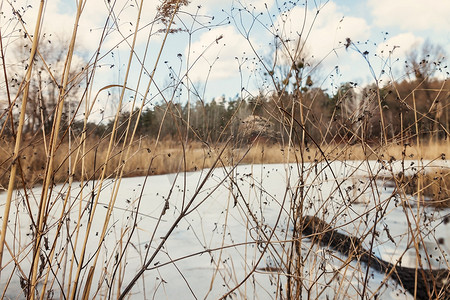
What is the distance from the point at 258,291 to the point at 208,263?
48 cm

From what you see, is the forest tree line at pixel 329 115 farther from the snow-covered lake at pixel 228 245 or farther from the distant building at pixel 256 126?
the snow-covered lake at pixel 228 245

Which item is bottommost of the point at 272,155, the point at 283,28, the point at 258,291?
the point at 258,291

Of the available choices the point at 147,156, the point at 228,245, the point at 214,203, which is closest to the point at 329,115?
the point at 228,245

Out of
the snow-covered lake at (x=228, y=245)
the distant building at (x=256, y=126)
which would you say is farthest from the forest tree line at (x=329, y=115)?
the snow-covered lake at (x=228, y=245)

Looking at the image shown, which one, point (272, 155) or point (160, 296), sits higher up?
point (272, 155)

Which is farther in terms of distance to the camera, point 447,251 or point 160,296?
point 447,251

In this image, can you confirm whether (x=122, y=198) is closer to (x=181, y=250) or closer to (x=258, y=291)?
(x=181, y=250)

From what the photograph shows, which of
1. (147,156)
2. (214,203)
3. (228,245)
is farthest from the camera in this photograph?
(147,156)

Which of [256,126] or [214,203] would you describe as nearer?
[256,126]

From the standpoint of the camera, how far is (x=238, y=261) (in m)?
2.31

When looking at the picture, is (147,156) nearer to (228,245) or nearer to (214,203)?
(214,203)

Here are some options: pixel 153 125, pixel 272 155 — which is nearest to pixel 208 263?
pixel 272 155

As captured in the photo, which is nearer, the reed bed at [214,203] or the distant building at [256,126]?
the reed bed at [214,203]

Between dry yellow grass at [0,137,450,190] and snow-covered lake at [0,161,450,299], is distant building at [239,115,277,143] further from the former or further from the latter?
snow-covered lake at [0,161,450,299]
